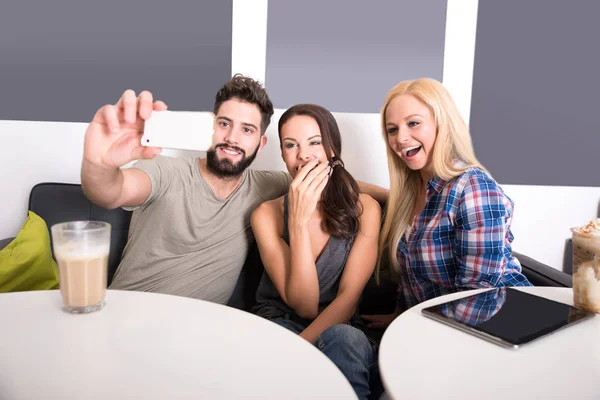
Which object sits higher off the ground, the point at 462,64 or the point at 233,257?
the point at 462,64

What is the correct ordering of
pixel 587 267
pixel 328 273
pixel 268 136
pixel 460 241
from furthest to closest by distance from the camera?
1. pixel 268 136
2. pixel 328 273
3. pixel 460 241
4. pixel 587 267

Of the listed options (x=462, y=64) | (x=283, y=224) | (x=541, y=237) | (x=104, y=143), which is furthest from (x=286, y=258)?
(x=541, y=237)

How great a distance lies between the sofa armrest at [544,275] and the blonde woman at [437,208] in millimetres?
101

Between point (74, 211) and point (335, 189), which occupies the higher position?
point (335, 189)

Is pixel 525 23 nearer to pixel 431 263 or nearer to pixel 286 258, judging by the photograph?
pixel 431 263

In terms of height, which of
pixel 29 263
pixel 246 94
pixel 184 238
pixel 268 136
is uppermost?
pixel 246 94

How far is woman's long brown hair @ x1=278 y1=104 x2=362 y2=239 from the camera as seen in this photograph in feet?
4.96

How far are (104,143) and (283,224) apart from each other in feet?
2.13

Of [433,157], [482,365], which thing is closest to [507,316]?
[482,365]

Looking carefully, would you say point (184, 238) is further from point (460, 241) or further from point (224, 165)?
point (460, 241)

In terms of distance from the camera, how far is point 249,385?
604 millimetres

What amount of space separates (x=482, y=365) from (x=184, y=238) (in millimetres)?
1079

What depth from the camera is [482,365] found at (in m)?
0.69

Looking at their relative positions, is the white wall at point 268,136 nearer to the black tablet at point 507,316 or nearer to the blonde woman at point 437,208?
the blonde woman at point 437,208
